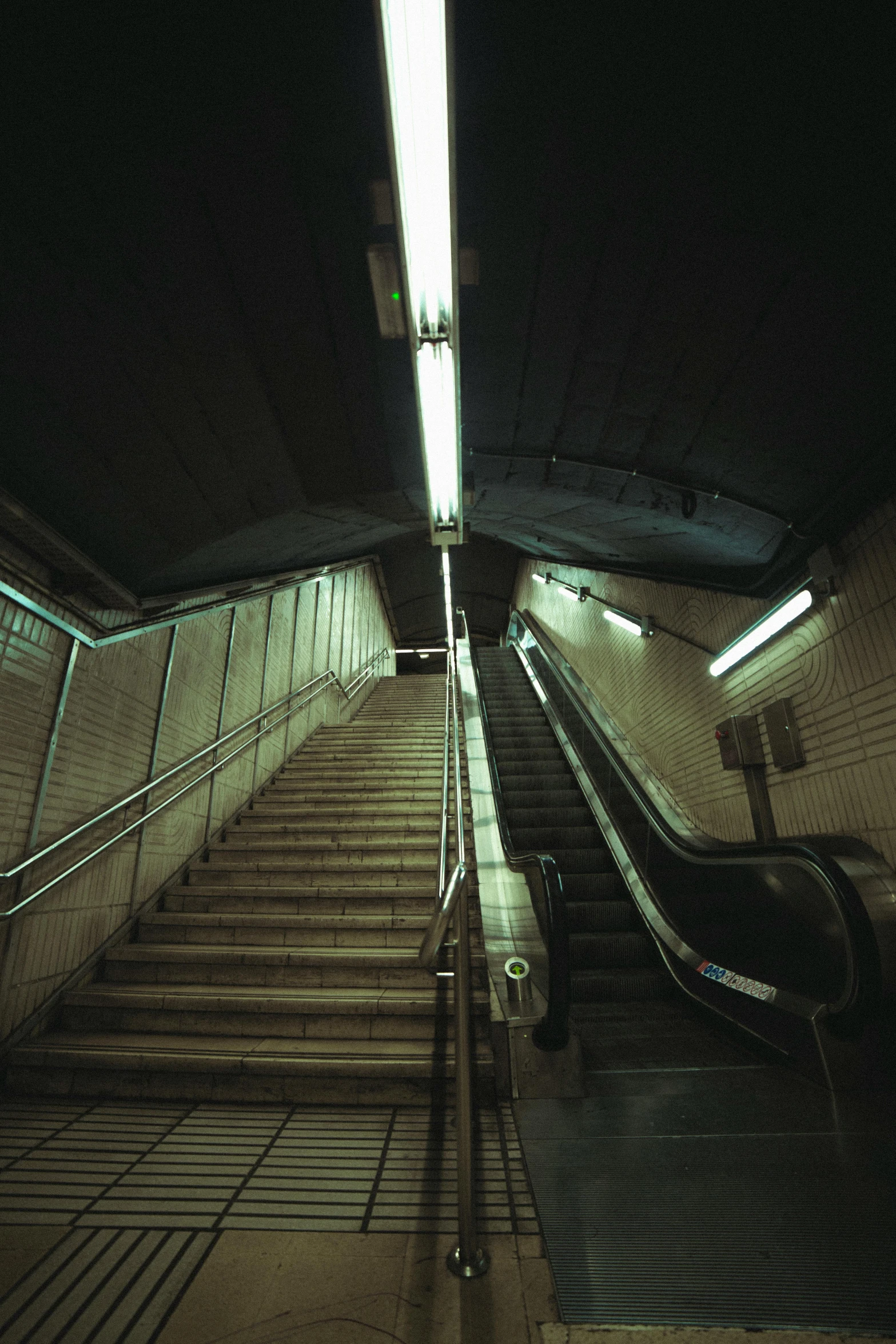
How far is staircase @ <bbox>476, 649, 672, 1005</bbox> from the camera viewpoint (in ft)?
11.5

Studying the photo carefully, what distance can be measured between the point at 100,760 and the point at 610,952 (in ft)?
10.8

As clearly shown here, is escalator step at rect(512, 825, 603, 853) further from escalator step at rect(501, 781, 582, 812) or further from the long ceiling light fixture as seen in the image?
the long ceiling light fixture

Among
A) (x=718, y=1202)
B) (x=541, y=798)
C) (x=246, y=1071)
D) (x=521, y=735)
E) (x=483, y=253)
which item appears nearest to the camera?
(x=718, y=1202)

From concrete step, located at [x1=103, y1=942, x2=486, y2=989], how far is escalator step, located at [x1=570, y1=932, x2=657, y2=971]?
37.7 inches

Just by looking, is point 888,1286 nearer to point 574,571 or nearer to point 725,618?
point 725,618

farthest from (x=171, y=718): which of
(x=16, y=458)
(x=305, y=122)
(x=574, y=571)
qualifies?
(x=574, y=571)

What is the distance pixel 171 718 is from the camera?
3.96 m

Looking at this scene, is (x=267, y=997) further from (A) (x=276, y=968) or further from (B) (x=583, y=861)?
(B) (x=583, y=861)

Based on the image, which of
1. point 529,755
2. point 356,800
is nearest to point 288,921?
point 356,800

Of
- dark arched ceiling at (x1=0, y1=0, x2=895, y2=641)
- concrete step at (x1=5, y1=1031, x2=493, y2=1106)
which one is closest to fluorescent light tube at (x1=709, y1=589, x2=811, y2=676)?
dark arched ceiling at (x1=0, y1=0, x2=895, y2=641)

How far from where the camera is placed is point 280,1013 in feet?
8.67

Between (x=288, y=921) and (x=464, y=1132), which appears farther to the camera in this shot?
(x=288, y=921)

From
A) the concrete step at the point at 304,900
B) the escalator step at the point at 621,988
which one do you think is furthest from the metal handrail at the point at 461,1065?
the escalator step at the point at 621,988

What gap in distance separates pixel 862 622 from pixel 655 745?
8.35 ft
